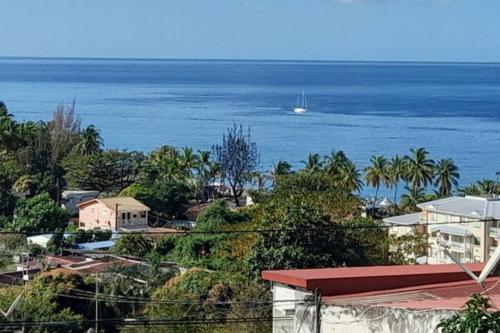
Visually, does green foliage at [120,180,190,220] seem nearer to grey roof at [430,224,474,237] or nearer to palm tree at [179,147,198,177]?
palm tree at [179,147,198,177]

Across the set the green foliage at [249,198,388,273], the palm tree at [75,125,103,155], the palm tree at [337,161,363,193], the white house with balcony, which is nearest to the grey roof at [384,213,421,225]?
the white house with balcony

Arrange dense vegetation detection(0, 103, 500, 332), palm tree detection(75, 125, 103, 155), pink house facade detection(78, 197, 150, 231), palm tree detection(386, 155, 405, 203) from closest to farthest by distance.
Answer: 1. dense vegetation detection(0, 103, 500, 332)
2. pink house facade detection(78, 197, 150, 231)
3. palm tree detection(386, 155, 405, 203)
4. palm tree detection(75, 125, 103, 155)

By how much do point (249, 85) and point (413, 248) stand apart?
140329 millimetres

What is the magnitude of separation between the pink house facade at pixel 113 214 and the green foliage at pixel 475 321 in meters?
31.5

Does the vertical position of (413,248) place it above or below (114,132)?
below

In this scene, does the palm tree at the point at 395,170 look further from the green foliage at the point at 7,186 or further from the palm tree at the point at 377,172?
the green foliage at the point at 7,186

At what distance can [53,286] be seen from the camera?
722 inches

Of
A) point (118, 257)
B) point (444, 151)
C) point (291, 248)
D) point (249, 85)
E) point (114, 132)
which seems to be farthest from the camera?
point (249, 85)

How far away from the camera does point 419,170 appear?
4103 centimetres

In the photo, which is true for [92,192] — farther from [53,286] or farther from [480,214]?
[53,286]

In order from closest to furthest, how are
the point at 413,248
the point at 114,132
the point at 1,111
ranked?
1. the point at 413,248
2. the point at 1,111
3. the point at 114,132

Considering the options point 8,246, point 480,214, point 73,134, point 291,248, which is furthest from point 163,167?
point 291,248

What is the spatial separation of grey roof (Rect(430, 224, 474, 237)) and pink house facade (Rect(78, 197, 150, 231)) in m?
12.7

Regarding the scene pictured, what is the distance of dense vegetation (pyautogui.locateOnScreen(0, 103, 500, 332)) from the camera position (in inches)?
698
